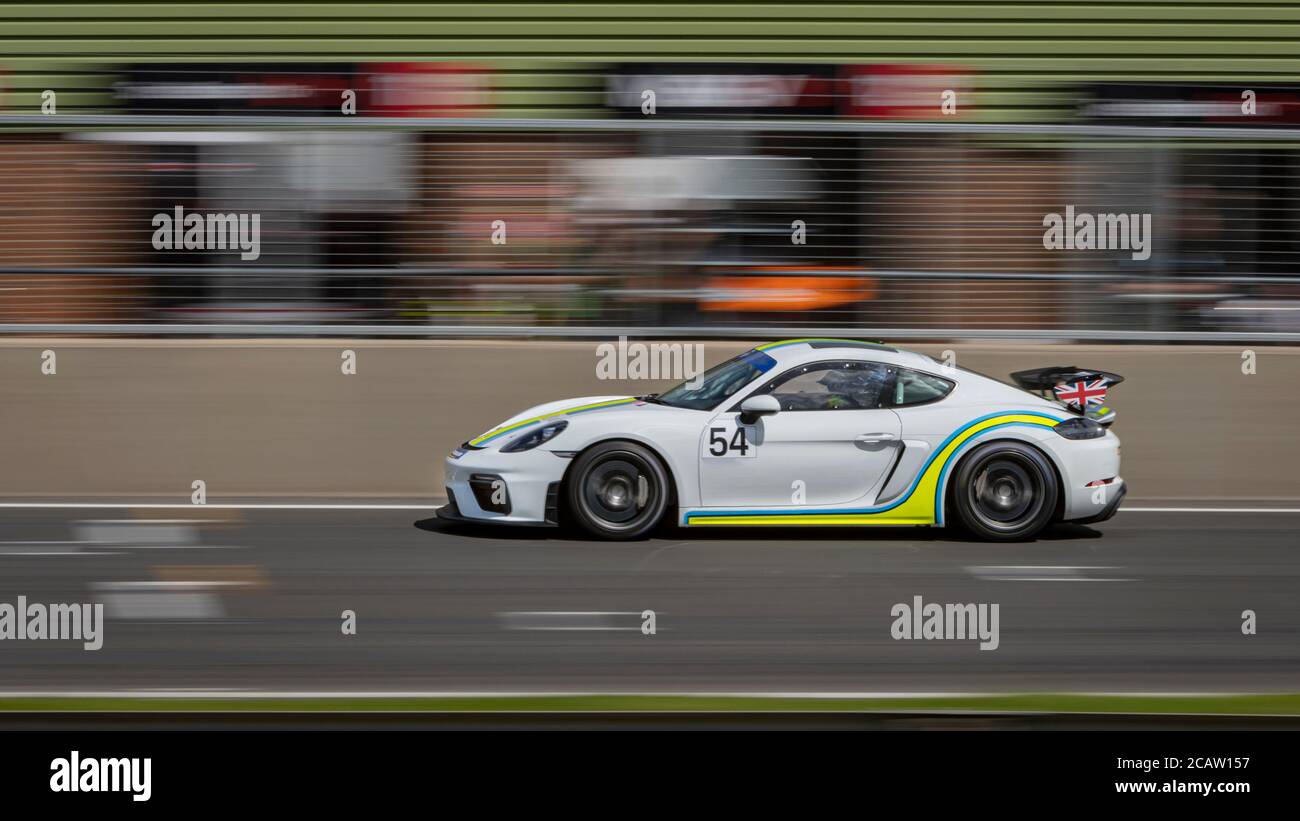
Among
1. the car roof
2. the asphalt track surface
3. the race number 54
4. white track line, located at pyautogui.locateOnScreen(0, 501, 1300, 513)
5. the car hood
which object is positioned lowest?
the asphalt track surface

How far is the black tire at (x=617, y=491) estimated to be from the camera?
8.34m

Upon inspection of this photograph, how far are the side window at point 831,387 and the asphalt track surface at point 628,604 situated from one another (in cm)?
84

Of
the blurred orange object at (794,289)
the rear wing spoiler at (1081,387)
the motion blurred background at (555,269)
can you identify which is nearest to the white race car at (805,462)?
the rear wing spoiler at (1081,387)

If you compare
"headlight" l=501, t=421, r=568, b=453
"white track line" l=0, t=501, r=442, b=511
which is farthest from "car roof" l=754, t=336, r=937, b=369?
"white track line" l=0, t=501, r=442, b=511

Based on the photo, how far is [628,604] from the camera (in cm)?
683

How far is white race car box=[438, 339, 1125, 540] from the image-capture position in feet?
27.3

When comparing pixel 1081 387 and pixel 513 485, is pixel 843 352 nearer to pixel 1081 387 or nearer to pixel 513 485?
pixel 1081 387

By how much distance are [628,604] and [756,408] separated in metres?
1.93

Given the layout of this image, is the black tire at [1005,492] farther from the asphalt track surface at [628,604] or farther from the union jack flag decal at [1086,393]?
the union jack flag decal at [1086,393]

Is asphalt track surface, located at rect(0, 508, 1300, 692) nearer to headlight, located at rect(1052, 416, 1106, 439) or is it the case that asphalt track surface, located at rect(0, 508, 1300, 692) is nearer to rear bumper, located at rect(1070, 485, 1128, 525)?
rear bumper, located at rect(1070, 485, 1128, 525)

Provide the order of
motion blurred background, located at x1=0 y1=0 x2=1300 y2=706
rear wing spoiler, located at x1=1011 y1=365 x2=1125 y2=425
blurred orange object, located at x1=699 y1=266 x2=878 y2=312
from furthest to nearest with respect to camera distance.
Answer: blurred orange object, located at x1=699 y1=266 x2=878 y2=312, motion blurred background, located at x1=0 y1=0 x2=1300 y2=706, rear wing spoiler, located at x1=1011 y1=365 x2=1125 y2=425

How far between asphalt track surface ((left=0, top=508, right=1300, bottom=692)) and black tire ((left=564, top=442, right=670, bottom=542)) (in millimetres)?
143

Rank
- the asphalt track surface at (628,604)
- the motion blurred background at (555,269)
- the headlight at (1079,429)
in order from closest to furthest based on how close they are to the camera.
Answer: the asphalt track surface at (628,604)
the headlight at (1079,429)
the motion blurred background at (555,269)

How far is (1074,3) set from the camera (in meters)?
14.2
